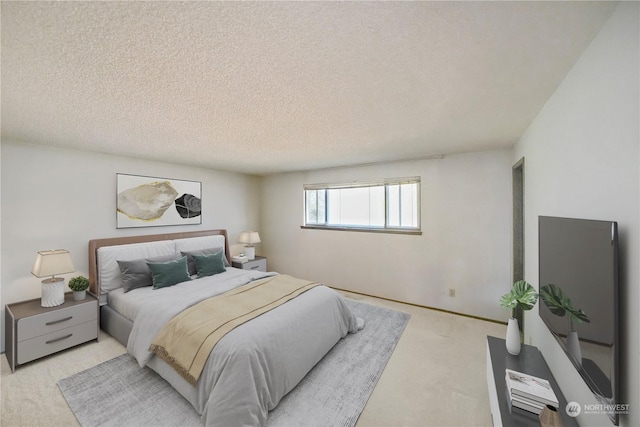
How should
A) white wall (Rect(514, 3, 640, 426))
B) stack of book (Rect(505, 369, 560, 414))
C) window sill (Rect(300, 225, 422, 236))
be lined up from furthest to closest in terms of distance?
window sill (Rect(300, 225, 422, 236)) < stack of book (Rect(505, 369, 560, 414)) < white wall (Rect(514, 3, 640, 426))

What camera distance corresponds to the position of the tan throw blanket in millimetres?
1843

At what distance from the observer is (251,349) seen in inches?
70.3

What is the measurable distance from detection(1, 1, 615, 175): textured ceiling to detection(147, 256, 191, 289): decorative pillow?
1.59 meters

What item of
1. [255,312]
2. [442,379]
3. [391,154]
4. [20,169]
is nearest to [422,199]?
[391,154]

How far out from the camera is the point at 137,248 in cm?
333

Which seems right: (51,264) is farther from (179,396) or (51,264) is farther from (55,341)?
(179,396)

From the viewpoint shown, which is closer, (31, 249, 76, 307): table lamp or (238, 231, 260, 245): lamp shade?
(31, 249, 76, 307): table lamp

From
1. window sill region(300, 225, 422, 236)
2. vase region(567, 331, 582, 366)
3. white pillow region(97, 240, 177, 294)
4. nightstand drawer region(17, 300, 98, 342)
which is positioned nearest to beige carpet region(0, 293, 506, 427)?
nightstand drawer region(17, 300, 98, 342)

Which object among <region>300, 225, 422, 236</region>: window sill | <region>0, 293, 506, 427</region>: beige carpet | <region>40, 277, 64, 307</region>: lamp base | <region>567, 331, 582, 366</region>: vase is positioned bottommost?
<region>0, 293, 506, 427</region>: beige carpet

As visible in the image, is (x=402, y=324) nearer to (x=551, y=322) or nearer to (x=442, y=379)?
(x=442, y=379)

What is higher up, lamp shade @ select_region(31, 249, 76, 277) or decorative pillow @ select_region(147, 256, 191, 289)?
lamp shade @ select_region(31, 249, 76, 277)

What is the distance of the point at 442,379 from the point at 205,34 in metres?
2.97

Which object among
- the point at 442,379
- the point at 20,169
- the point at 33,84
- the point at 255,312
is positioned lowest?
the point at 442,379

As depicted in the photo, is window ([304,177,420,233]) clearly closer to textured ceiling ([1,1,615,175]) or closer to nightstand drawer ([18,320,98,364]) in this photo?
textured ceiling ([1,1,615,175])
